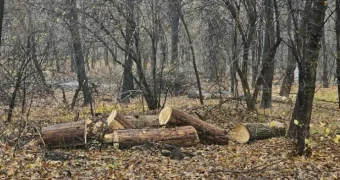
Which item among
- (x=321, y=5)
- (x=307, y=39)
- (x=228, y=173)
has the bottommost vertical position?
(x=228, y=173)

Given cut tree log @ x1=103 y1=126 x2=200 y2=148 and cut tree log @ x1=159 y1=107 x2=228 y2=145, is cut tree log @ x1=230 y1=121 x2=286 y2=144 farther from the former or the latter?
cut tree log @ x1=103 y1=126 x2=200 y2=148

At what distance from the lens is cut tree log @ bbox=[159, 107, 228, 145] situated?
34.9ft

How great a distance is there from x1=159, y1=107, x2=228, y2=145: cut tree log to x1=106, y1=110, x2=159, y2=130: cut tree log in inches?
16.6

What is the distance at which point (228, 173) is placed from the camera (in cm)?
768

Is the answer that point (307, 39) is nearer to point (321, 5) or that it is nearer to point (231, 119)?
point (321, 5)

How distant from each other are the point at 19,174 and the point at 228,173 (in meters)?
3.60

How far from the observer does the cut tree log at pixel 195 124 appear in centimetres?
1064

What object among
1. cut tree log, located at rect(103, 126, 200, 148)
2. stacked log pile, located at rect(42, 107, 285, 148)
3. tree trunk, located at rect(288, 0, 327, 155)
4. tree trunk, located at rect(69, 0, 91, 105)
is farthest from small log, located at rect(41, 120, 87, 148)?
tree trunk, located at rect(69, 0, 91, 105)

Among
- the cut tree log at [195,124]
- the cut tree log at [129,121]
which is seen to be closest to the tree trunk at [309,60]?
the cut tree log at [195,124]

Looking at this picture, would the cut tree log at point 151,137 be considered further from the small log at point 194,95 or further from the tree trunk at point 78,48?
the small log at point 194,95

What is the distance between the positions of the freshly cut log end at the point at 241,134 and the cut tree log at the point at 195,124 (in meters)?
0.46

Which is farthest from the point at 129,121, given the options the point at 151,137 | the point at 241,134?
the point at 241,134

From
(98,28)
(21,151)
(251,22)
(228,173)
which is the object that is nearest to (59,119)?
(98,28)

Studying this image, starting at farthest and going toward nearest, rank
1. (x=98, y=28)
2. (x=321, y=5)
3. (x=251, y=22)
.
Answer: (x=98, y=28) < (x=251, y=22) < (x=321, y=5)
